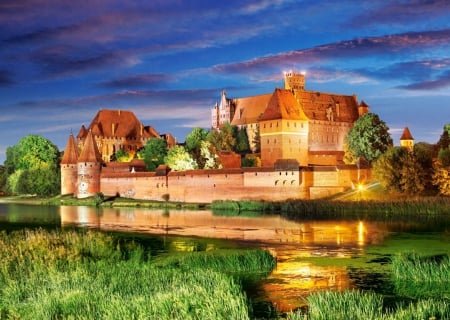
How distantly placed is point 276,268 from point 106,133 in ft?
192

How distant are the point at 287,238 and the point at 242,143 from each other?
136 feet

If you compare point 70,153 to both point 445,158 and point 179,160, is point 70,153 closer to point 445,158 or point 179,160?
point 179,160

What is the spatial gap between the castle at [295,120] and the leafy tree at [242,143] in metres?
0.49

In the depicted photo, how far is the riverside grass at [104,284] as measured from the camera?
8977 millimetres

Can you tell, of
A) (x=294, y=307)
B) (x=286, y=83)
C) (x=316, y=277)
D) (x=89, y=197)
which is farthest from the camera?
(x=286, y=83)

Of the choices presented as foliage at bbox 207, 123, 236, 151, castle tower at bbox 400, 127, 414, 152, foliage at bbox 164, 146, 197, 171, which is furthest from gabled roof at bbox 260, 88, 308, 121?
castle tower at bbox 400, 127, 414, 152

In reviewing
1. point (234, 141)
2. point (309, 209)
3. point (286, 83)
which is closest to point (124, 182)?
point (234, 141)

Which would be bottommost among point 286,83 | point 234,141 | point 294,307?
point 294,307

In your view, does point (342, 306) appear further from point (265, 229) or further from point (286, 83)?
point (286, 83)

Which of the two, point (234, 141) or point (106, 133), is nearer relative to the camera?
point (234, 141)

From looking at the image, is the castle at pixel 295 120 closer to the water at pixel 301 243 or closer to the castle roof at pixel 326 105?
the castle roof at pixel 326 105

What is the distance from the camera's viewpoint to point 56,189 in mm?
56625

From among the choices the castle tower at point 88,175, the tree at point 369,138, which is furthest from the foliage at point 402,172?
the castle tower at point 88,175

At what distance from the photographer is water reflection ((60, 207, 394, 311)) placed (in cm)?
1203
